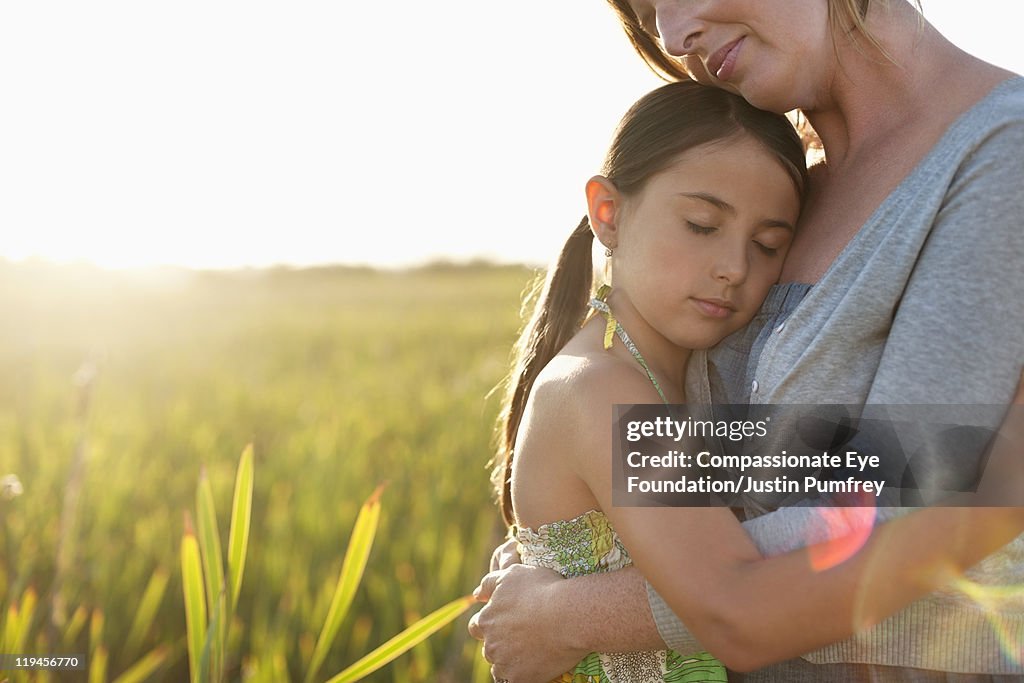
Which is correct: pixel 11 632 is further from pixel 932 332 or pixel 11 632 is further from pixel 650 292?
pixel 932 332

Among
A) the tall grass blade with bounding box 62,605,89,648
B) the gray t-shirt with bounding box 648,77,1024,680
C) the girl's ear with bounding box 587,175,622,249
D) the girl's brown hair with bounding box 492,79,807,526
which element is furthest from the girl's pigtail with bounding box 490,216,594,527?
the tall grass blade with bounding box 62,605,89,648

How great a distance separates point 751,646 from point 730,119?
3.06 feet

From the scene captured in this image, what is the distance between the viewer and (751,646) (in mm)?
1292

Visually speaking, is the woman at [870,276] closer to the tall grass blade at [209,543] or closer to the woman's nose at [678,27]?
the woman's nose at [678,27]

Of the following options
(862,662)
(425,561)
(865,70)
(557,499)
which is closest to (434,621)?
(557,499)

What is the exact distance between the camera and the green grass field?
2.79 m

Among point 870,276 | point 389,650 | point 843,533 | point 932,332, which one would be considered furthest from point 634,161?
point 389,650

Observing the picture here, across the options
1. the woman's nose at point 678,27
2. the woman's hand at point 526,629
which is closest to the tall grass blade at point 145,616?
the woman's hand at point 526,629

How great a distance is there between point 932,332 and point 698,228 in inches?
21.8

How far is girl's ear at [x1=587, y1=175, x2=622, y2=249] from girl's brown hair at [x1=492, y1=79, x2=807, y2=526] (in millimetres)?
18

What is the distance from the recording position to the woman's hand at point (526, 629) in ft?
5.11

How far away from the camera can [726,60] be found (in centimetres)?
169

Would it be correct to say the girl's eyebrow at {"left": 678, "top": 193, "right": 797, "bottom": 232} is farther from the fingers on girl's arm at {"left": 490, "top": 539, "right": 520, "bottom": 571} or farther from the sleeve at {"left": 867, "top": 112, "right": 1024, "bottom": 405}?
the fingers on girl's arm at {"left": 490, "top": 539, "right": 520, "bottom": 571}

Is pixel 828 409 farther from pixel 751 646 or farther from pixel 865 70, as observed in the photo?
pixel 865 70
